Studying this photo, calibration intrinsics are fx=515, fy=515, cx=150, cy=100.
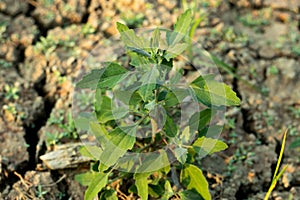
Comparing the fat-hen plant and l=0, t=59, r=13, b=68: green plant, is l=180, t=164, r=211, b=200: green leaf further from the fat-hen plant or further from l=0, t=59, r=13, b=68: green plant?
l=0, t=59, r=13, b=68: green plant

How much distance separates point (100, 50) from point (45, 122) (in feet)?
2.36

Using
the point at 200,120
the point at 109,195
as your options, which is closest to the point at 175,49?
the point at 200,120

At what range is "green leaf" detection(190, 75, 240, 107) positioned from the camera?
2.54m

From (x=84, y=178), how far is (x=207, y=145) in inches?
30.1

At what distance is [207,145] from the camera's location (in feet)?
8.90

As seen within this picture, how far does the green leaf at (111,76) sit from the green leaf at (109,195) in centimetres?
71

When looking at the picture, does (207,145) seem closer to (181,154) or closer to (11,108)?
(181,154)

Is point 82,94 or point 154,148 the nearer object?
point 154,148

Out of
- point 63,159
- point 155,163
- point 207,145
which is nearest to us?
point 207,145

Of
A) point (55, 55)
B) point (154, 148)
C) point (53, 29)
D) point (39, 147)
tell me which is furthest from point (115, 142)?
point (53, 29)

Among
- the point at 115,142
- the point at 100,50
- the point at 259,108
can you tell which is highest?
the point at 100,50

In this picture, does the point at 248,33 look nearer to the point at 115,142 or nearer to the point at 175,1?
the point at 175,1

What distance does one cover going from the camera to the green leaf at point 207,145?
264cm

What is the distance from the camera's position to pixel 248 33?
4195 millimetres
